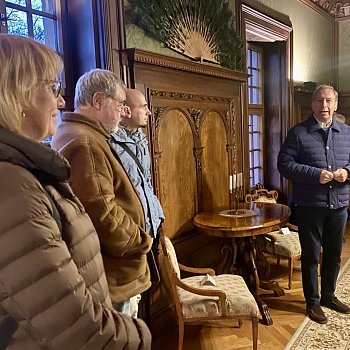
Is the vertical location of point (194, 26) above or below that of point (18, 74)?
above

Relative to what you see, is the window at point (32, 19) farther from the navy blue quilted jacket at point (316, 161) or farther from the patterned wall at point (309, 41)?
the patterned wall at point (309, 41)

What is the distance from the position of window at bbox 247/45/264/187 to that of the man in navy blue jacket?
73.1 inches

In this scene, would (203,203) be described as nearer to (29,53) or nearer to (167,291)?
(167,291)

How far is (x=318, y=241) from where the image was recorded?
2770 millimetres

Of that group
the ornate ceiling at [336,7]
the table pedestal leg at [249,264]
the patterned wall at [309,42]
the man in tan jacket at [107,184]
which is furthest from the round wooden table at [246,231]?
the ornate ceiling at [336,7]

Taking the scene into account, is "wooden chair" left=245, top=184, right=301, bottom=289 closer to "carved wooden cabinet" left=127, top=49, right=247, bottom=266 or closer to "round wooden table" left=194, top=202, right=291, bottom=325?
"round wooden table" left=194, top=202, right=291, bottom=325

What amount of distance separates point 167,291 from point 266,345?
75cm

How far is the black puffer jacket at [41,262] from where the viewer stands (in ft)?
2.47

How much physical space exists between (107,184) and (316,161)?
5.67ft

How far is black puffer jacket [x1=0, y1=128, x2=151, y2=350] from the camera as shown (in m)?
0.75

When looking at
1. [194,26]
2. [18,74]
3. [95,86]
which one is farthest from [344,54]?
[18,74]

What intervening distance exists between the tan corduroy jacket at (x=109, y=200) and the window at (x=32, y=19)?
71 centimetres

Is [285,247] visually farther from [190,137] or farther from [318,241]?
[190,137]

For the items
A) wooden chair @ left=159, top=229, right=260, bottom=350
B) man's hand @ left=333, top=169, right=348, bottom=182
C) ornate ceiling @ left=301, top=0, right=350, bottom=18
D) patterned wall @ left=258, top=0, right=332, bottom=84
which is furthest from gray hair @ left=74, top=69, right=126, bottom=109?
ornate ceiling @ left=301, top=0, right=350, bottom=18
